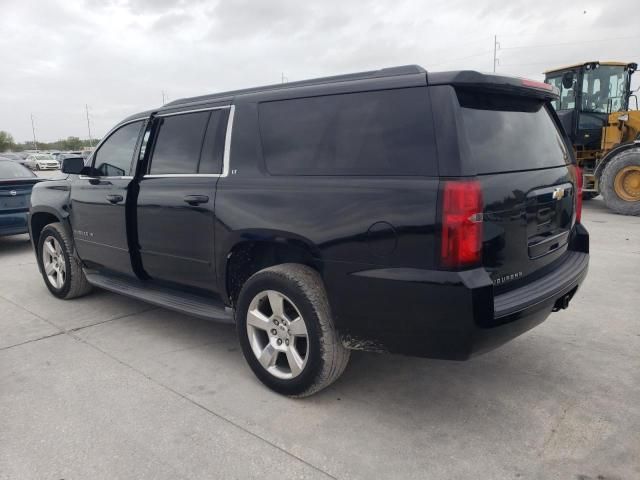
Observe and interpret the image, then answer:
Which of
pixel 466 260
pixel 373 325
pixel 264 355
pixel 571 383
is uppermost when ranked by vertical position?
pixel 466 260

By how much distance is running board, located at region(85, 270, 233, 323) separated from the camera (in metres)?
3.52

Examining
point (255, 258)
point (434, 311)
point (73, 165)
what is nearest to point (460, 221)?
point (434, 311)

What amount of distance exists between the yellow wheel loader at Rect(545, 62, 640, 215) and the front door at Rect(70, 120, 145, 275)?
9.95 m

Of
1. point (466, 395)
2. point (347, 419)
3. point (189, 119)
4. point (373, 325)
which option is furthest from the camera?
point (189, 119)

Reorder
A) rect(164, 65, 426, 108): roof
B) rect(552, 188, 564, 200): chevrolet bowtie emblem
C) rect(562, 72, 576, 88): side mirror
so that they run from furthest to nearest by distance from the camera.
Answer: rect(562, 72, 576, 88): side mirror < rect(552, 188, 564, 200): chevrolet bowtie emblem < rect(164, 65, 426, 108): roof

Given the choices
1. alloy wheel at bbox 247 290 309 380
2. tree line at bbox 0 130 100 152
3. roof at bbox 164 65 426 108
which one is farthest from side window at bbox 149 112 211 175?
tree line at bbox 0 130 100 152

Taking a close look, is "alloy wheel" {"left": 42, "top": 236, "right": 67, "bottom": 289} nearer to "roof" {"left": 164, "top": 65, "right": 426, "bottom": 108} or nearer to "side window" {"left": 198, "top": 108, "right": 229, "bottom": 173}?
"roof" {"left": 164, "top": 65, "right": 426, "bottom": 108}

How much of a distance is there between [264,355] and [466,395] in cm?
130

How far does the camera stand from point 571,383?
324 cm

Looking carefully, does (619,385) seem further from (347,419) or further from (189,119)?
(189,119)

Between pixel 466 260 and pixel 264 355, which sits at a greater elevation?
pixel 466 260

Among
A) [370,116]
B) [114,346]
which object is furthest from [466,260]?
[114,346]

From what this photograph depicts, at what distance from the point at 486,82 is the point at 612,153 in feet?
32.7

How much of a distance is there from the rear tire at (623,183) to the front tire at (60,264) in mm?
10215
